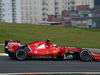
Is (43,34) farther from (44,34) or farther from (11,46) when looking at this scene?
(11,46)

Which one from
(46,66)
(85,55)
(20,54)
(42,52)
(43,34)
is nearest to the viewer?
(46,66)

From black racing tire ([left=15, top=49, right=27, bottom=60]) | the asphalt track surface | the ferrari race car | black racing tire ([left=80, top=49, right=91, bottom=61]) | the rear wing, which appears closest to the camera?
the asphalt track surface

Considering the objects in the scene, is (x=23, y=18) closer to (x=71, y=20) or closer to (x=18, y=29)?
(x=71, y=20)

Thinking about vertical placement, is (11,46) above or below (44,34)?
above

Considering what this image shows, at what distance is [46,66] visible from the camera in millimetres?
13688

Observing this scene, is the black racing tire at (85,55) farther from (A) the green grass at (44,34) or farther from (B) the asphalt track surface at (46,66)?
(A) the green grass at (44,34)

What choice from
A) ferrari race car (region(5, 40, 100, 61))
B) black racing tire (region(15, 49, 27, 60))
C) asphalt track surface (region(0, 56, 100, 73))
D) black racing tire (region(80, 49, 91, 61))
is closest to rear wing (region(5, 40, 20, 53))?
ferrari race car (region(5, 40, 100, 61))

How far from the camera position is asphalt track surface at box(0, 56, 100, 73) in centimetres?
1280

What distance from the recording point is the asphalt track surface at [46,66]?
12.8 metres

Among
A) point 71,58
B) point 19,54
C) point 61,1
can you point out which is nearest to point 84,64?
point 71,58

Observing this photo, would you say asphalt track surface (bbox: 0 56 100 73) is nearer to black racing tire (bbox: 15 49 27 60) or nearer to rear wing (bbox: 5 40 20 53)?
black racing tire (bbox: 15 49 27 60)

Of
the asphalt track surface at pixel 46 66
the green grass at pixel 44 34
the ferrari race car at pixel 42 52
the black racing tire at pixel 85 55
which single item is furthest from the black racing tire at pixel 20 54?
the green grass at pixel 44 34

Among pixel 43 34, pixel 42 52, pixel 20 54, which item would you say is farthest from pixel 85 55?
pixel 43 34

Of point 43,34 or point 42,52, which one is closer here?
point 42,52
